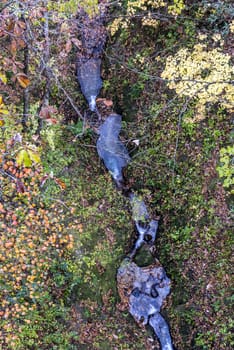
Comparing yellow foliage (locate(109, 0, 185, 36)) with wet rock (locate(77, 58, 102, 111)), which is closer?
yellow foliage (locate(109, 0, 185, 36))

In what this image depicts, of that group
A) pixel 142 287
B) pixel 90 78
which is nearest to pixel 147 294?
pixel 142 287

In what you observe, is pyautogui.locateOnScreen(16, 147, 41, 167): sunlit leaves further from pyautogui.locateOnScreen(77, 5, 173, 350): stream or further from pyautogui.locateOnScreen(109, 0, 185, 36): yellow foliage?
pyautogui.locateOnScreen(109, 0, 185, 36): yellow foliage

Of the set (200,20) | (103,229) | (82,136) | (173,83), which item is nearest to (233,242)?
(103,229)

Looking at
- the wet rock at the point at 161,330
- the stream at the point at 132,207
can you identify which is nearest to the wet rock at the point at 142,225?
the stream at the point at 132,207

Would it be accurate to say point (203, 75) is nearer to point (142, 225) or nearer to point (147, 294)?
point (142, 225)

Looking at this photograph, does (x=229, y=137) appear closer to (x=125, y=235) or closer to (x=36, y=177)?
(x=125, y=235)

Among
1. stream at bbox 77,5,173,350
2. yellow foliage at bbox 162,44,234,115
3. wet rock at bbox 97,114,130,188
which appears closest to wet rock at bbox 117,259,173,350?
stream at bbox 77,5,173,350
